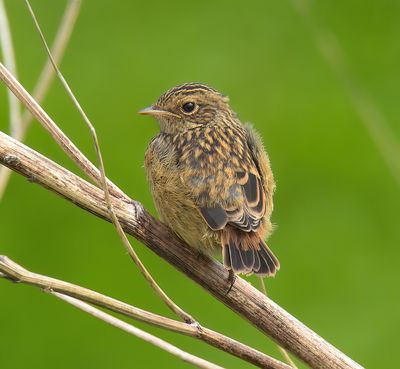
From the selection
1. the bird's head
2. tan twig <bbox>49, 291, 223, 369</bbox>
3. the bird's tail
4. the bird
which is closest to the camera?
tan twig <bbox>49, 291, 223, 369</bbox>

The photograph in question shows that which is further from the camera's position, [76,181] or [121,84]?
[121,84]

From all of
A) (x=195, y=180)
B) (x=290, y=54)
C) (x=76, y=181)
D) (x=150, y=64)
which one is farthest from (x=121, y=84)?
(x=76, y=181)

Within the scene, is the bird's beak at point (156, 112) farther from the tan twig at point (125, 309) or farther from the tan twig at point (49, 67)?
the tan twig at point (125, 309)

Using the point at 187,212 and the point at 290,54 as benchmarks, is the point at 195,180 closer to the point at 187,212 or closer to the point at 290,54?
the point at 187,212

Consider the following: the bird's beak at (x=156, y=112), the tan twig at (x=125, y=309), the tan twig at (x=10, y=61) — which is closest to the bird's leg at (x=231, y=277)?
the tan twig at (x=125, y=309)

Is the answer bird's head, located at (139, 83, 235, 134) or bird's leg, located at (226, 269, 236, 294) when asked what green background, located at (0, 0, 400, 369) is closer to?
bird's head, located at (139, 83, 235, 134)

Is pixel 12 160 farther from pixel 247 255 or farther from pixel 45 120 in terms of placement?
pixel 247 255

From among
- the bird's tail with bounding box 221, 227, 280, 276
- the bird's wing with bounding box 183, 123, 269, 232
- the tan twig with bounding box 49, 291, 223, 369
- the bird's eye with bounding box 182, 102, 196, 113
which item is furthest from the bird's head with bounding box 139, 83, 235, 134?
the tan twig with bounding box 49, 291, 223, 369

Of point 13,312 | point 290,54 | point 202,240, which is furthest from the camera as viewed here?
point 290,54
